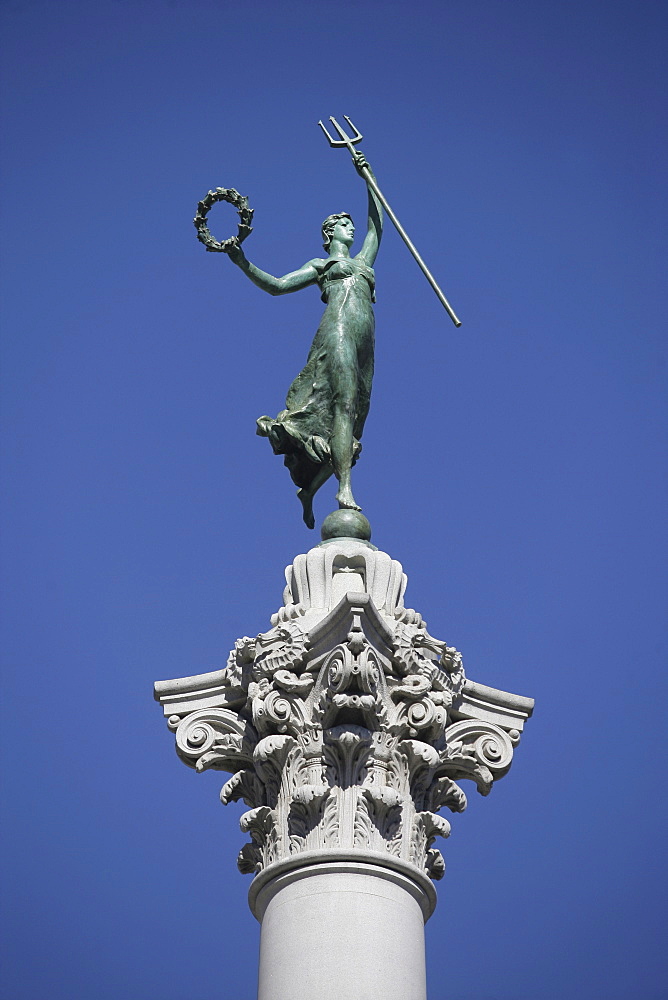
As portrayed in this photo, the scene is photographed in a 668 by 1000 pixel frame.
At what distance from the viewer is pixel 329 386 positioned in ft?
60.7

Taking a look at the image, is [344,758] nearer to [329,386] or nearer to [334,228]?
[329,386]

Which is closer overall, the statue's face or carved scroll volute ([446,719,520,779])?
carved scroll volute ([446,719,520,779])

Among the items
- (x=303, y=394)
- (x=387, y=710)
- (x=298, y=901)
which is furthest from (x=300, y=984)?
(x=303, y=394)

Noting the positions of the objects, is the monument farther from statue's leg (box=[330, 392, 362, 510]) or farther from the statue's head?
the statue's head

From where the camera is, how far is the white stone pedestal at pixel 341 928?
13.5 m

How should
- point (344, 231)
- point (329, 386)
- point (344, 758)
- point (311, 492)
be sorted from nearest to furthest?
point (344, 758)
point (329, 386)
point (311, 492)
point (344, 231)

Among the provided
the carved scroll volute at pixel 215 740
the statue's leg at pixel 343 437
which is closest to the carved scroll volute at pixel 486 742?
the carved scroll volute at pixel 215 740

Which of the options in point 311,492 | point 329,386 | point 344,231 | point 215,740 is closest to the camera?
point 215,740

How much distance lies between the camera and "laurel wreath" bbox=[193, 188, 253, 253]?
18.7m

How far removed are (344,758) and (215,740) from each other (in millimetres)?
1741

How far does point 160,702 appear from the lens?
1611cm

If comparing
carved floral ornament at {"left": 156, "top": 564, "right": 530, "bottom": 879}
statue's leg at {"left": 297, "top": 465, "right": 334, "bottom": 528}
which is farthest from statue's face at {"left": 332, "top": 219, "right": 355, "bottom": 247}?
carved floral ornament at {"left": 156, "top": 564, "right": 530, "bottom": 879}

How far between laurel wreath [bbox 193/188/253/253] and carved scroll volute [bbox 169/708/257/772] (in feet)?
20.9

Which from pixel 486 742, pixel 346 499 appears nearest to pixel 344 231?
pixel 346 499
